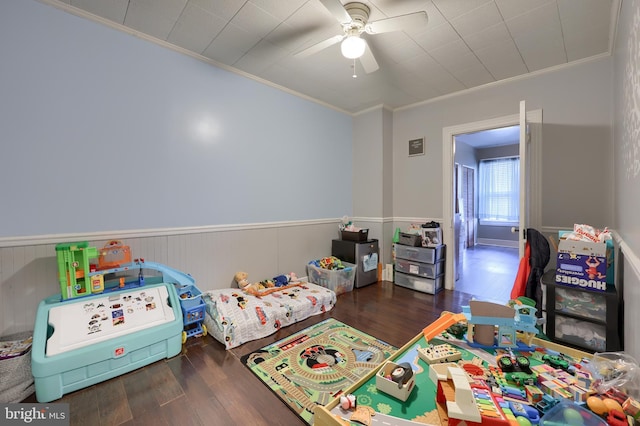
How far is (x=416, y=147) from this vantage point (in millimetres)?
3799

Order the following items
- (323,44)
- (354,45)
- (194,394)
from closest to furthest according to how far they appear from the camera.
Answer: (194,394)
(354,45)
(323,44)

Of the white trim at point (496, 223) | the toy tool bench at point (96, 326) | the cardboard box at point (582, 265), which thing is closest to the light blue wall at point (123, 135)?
the toy tool bench at point (96, 326)

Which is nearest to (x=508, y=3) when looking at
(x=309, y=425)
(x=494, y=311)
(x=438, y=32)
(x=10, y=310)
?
(x=438, y=32)

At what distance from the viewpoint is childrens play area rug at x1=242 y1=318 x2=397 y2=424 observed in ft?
5.19

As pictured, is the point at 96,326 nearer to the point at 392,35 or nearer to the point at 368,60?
the point at 368,60

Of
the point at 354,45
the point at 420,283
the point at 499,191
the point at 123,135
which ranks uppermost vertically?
the point at 354,45

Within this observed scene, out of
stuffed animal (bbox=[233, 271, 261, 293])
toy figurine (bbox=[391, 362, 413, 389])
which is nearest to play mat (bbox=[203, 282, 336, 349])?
stuffed animal (bbox=[233, 271, 261, 293])

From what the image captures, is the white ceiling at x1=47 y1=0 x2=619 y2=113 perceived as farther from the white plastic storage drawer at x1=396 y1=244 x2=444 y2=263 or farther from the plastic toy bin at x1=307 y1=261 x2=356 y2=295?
the plastic toy bin at x1=307 y1=261 x2=356 y2=295

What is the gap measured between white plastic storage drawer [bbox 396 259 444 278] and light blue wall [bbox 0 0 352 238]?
67.9 inches

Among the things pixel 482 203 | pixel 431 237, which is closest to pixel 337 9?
pixel 431 237

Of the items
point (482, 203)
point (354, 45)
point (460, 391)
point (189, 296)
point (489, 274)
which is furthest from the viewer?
point (482, 203)

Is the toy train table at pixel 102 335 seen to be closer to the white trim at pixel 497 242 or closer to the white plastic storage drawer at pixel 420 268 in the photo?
the white plastic storage drawer at pixel 420 268

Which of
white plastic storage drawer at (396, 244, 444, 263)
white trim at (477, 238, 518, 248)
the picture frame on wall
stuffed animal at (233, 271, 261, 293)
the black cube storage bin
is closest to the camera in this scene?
stuffed animal at (233, 271, 261, 293)

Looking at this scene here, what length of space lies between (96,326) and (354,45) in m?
2.64
